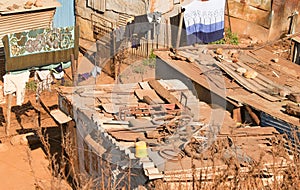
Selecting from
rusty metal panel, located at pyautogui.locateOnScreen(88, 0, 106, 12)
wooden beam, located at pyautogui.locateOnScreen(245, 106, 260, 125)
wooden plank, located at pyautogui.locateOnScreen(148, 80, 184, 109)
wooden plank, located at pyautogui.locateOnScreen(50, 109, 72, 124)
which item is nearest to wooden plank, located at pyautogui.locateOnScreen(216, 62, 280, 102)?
wooden beam, located at pyautogui.locateOnScreen(245, 106, 260, 125)

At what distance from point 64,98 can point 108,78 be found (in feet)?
26.6

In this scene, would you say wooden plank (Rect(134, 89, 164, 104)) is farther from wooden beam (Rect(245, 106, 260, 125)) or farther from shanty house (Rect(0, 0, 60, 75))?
shanty house (Rect(0, 0, 60, 75))

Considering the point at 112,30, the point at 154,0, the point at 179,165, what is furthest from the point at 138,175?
the point at 112,30

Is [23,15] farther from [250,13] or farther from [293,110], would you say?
[293,110]

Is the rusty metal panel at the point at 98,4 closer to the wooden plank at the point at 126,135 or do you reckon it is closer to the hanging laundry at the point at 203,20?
the hanging laundry at the point at 203,20

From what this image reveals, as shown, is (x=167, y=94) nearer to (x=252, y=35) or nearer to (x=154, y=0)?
(x=154, y=0)

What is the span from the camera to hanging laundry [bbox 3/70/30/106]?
15.2 metres

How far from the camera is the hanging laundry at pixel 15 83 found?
15219 mm

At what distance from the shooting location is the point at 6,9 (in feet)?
60.3

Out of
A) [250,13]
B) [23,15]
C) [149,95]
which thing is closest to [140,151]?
[149,95]

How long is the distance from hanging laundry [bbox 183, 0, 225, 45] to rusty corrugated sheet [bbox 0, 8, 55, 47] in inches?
202

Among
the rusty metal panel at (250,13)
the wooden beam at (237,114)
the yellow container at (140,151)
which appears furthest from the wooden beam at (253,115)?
the rusty metal panel at (250,13)

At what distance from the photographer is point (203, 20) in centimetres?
1820

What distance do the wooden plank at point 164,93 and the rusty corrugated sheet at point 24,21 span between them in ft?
27.0
